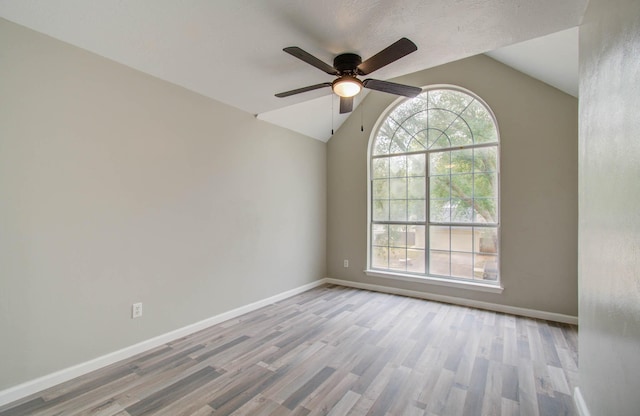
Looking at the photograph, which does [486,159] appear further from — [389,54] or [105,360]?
[105,360]

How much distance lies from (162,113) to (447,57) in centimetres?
263

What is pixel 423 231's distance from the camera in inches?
167

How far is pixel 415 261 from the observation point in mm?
4293

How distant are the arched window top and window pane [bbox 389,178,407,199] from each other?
18.1 inches

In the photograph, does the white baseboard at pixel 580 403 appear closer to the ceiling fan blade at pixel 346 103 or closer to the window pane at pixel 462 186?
the window pane at pixel 462 186

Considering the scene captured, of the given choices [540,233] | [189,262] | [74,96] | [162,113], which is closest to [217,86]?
[162,113]

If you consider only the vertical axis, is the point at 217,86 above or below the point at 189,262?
above

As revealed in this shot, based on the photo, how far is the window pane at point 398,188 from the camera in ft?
14.5

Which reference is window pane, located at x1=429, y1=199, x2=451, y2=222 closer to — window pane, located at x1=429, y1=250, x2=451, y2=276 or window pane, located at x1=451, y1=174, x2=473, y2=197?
window pane, located at x1=451, y1=174, x2=473, y2=197

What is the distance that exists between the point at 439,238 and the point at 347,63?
9.51 feet

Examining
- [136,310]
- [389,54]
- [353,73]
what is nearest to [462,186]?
[353,73]

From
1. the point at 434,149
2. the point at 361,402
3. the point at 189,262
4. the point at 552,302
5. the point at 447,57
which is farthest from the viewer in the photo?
the point at 434,149

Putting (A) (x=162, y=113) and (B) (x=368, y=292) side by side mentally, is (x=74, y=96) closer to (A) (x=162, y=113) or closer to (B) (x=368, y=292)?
(A) (x=162, y=113)

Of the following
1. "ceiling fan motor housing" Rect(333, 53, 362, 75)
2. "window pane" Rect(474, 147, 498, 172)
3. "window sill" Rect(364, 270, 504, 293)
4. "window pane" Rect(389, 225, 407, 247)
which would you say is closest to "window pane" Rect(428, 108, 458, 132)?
"window pane" Rect(474, 147, 498, 172)
